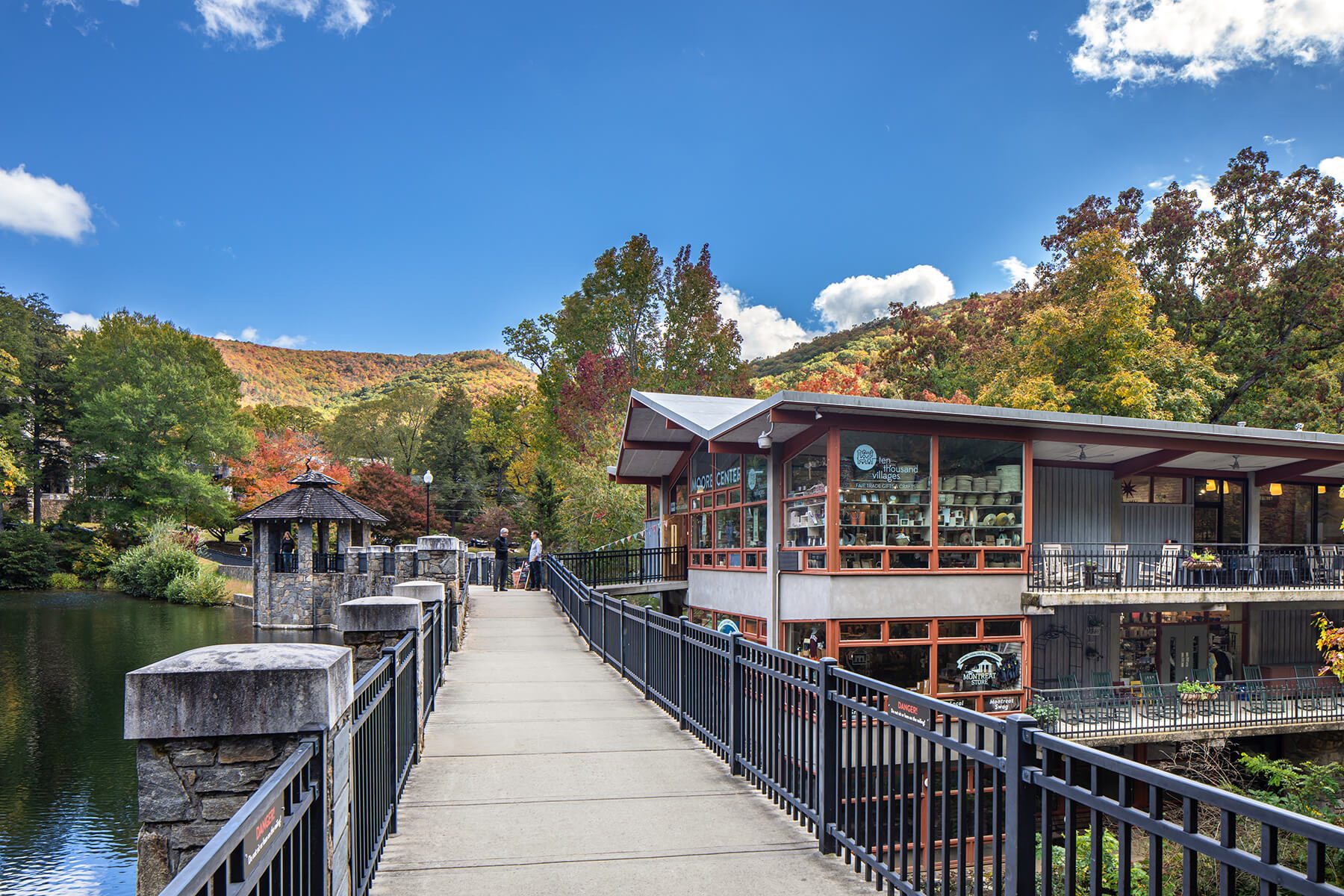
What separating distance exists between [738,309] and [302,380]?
75.9 meters

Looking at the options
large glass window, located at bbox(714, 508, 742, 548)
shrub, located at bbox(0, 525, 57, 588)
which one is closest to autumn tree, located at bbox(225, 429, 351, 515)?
shrub, located at bbox(0, 525, 57, 588)

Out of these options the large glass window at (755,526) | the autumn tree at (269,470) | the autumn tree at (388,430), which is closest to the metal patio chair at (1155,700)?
the large glass window at (755,526)

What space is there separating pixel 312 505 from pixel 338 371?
407 feet

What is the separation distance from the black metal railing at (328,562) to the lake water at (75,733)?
2837 mm

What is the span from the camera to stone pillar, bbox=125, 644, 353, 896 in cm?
336

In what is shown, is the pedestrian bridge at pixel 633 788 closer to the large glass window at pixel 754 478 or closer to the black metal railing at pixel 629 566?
the large glass window at pixel 754 478

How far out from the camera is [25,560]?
47344 mm

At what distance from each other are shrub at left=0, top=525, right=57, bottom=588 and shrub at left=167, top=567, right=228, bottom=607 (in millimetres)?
9892

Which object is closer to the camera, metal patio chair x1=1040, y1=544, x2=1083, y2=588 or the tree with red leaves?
metal patio chair x1=1040, y1=544, x2=1083, y2=588

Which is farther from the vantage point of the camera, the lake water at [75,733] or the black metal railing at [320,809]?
the lake water at [75,733]

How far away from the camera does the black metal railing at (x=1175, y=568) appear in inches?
710

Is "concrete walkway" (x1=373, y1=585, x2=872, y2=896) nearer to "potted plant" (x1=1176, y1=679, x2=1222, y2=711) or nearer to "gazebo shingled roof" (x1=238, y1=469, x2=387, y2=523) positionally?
"potted plant" (x1=1176, y1=679, x2=1222, y2=711)

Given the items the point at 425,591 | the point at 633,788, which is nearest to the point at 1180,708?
the point at 425,591

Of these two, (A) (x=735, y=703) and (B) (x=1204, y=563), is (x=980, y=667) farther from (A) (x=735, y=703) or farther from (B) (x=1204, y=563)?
(A) (x=735, y=703)
